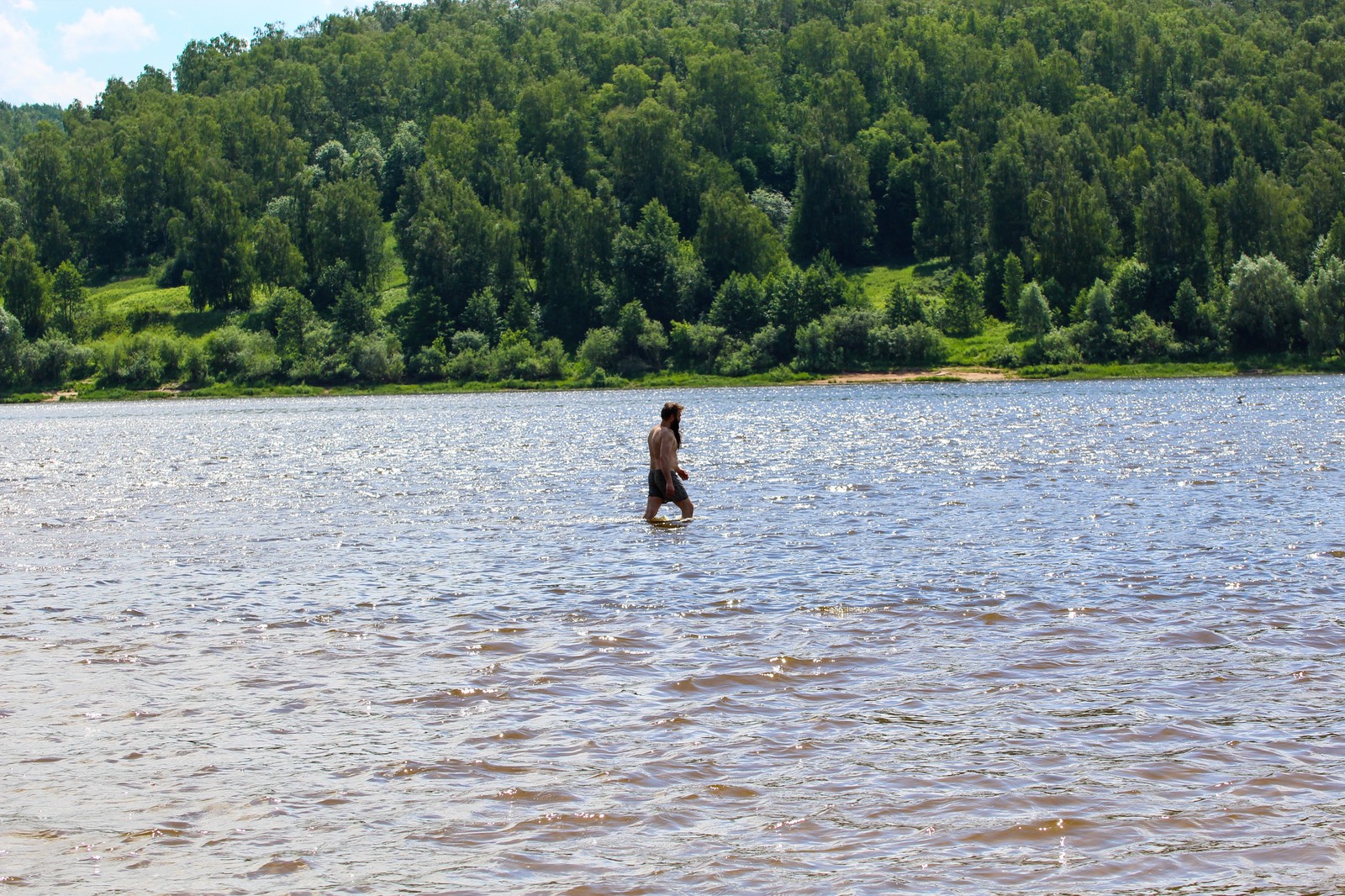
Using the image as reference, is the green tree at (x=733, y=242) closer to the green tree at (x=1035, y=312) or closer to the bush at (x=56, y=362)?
the green tree at (x=1035, y=312)

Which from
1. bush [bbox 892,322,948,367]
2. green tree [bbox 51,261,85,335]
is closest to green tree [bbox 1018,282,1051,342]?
bush [bbox 892,322,948,367]

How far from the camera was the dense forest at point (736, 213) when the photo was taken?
111 metres

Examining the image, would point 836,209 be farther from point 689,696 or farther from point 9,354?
point 689,696

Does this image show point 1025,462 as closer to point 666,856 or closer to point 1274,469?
point 1274,469

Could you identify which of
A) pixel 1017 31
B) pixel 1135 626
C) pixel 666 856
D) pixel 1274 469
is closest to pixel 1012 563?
pixel 1135 626

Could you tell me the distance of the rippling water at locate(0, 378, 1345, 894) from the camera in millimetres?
8211

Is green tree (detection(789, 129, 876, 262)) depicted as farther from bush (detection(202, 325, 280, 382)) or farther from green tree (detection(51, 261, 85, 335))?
green tree (detection(51, 261, 85, 335))

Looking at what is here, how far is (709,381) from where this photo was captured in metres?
112

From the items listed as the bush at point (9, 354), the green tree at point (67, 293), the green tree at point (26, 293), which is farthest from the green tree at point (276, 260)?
the bush at point (9, 354)

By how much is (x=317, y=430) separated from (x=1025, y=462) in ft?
132

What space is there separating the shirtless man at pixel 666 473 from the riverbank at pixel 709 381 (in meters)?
79.2

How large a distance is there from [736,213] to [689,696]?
121622mm

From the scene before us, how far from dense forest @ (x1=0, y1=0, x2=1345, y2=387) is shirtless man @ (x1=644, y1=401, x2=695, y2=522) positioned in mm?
83074

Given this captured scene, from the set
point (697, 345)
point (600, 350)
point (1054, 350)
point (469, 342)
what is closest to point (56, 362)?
point (469, 342)
